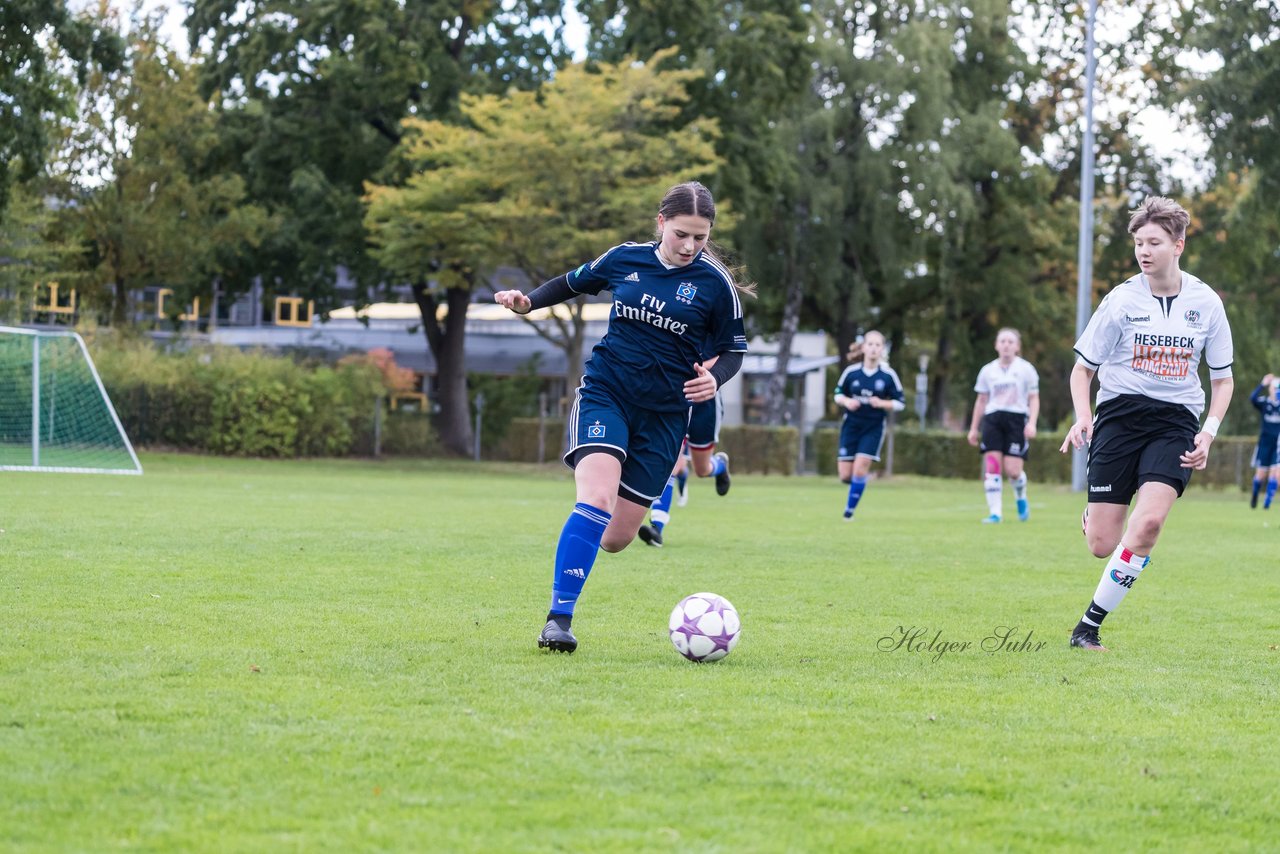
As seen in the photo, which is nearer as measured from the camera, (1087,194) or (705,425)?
(705,425)

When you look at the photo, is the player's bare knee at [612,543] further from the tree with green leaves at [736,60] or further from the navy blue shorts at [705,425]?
the tree with green leaves at [736,60]

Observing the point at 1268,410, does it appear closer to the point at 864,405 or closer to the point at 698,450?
the point at 864,405

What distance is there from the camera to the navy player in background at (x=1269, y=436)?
24.5 metres

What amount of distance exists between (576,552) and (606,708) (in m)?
1.59

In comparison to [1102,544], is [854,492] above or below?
below

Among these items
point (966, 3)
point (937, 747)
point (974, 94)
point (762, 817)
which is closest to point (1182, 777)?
point (937, 747)

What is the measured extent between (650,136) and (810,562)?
24.3m

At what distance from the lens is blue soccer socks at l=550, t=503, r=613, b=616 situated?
22.2 ft

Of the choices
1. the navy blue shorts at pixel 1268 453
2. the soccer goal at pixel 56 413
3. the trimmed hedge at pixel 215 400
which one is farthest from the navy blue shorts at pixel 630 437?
the trimmed hedge at pixel 215 400

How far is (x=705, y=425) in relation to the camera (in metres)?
13.9

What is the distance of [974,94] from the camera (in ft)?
155

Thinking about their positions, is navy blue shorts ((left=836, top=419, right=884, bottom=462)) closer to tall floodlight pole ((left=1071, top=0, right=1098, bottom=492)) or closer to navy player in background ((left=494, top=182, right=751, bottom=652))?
navy player in background ((left=494, top=182, right=751, bottom=652))

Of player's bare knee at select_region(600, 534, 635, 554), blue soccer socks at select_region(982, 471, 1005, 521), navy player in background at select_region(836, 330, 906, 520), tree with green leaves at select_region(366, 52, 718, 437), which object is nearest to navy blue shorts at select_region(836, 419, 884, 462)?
navy player in background at select_region(836, 330, 906, 520)

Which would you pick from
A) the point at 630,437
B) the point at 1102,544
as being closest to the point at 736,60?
the point at 1102,544
